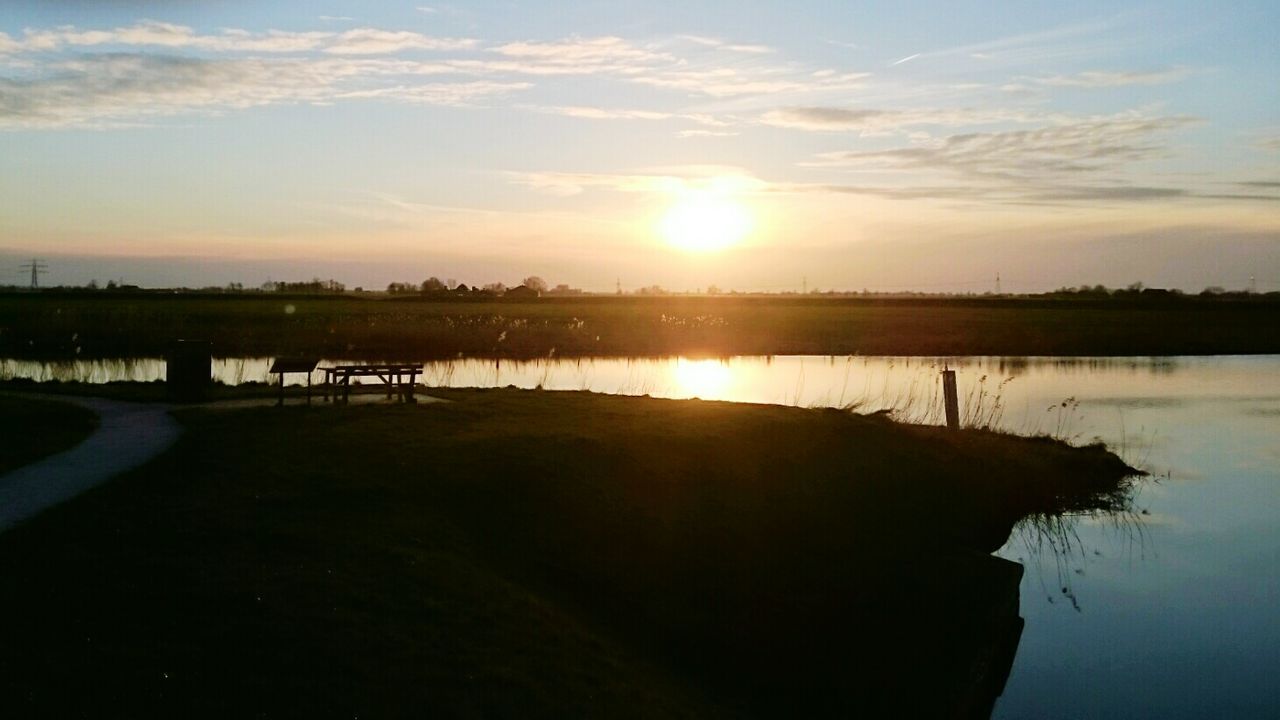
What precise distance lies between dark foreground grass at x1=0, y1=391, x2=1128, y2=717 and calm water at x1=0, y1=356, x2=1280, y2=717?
134cm

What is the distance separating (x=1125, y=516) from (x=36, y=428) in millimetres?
18964

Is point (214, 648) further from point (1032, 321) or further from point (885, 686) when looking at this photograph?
point (1032, 321)

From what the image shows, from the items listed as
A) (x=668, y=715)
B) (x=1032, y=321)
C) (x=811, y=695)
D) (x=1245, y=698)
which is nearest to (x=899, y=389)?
(x=1245, y=698)

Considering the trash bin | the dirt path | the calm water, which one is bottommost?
the calm water

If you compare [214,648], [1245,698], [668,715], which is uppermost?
[214,648]

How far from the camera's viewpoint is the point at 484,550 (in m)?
11.7

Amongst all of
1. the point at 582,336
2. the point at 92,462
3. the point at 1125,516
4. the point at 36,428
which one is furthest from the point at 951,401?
the point at 582,336

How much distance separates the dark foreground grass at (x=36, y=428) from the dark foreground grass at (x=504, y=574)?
1.66 m

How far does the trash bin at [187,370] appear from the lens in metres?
19.5

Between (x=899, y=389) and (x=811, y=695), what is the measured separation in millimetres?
26035

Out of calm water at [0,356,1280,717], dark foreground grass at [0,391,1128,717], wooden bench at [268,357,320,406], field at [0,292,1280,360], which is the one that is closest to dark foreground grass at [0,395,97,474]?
dark foreground grass at [0,391,1128,717]

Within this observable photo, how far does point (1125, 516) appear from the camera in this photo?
2072 cm

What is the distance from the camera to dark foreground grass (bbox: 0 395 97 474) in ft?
46.4

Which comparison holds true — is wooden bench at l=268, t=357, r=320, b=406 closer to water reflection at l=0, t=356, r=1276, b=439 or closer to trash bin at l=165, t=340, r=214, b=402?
trash bin at l=165, t=340, r=214, b=402
